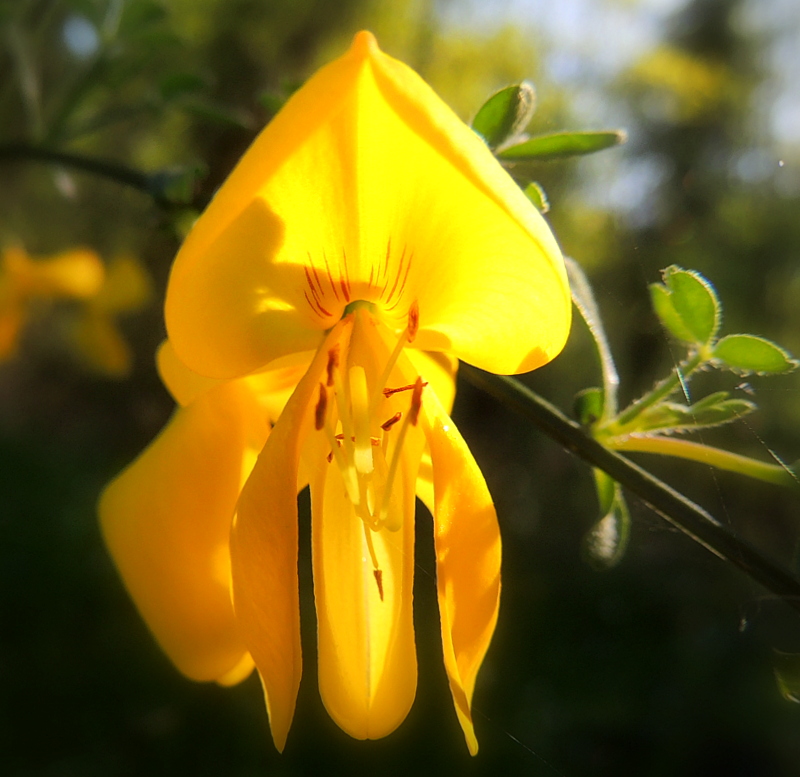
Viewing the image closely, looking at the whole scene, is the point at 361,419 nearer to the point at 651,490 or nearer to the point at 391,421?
the point at 391,421

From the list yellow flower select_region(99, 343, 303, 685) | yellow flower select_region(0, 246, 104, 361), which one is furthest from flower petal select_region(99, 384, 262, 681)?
yellow flower select_region(0, 246, 104, 361)

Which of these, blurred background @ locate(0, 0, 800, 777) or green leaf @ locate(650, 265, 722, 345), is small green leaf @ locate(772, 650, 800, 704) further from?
green leaf @ locate(650, 265, 722, 345)

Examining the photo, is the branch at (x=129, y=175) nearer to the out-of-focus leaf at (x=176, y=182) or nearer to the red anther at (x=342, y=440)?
the out-of-focus leaf at (x=176, y=182)

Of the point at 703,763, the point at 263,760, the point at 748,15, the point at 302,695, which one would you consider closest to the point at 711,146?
the point at 703,763

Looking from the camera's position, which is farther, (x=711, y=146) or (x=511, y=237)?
(x=711, y=146)

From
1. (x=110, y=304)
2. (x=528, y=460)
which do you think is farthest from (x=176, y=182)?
(x=110, y=304)

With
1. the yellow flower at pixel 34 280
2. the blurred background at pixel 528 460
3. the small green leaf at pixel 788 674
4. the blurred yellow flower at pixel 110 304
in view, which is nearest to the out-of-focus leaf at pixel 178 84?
the blurred background at pixel 528 460

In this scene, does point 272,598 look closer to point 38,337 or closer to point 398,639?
point 398,639
